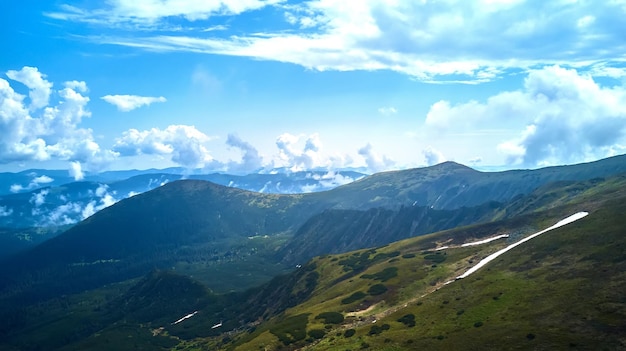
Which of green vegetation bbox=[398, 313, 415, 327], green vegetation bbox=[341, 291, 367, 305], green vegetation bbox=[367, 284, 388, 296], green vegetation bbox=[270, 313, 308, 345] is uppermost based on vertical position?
green vegetation bbox=[398, 313, 415, 327]

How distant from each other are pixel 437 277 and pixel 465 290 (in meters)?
26.8

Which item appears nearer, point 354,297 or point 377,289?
point 354,297

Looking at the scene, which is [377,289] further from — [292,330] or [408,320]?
[408,320]

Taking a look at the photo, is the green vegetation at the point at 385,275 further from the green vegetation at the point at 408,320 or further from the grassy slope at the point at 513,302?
the green vegetation at the point at 408,320

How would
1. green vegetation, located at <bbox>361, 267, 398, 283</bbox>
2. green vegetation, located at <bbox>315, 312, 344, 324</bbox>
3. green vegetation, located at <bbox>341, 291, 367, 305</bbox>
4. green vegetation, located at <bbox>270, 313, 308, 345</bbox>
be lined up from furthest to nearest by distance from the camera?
1. green vegetation, located at <bbox>361, 267, 398, 283</bbox>
2. green vegetation, located at <bbox>341, 291, 367, 305</bbox>
3. green vegetation, located at <bbox>315, 312, 344, 324</bbox>
4. green vegetation, located at <bbox>270, 313, 308, 345</bbox>

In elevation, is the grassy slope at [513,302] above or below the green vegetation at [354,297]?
above

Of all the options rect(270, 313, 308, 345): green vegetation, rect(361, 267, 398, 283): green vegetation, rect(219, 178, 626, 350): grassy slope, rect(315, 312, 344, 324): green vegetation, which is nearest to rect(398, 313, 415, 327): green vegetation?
rect(219, 178, 626, 350): grassy slope

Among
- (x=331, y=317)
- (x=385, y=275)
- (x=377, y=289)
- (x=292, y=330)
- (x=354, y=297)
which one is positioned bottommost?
(x=292, y=330)

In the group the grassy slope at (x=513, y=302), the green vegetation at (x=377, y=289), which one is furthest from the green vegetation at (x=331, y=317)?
the green vegetation at (x=377, y=289)

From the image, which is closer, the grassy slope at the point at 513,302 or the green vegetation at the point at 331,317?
the grassy slope at the point at 513,302

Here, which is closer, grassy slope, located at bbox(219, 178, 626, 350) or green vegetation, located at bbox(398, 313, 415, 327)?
grassy slope, located at bbox(219, 178, 626, 350)

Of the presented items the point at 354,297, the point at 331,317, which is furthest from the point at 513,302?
the point at 354,297

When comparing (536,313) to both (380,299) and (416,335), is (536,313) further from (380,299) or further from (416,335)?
(380,299)

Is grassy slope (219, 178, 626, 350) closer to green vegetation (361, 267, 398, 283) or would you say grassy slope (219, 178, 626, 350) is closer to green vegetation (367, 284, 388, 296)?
green vegetation (367, 284, 388, 296)
